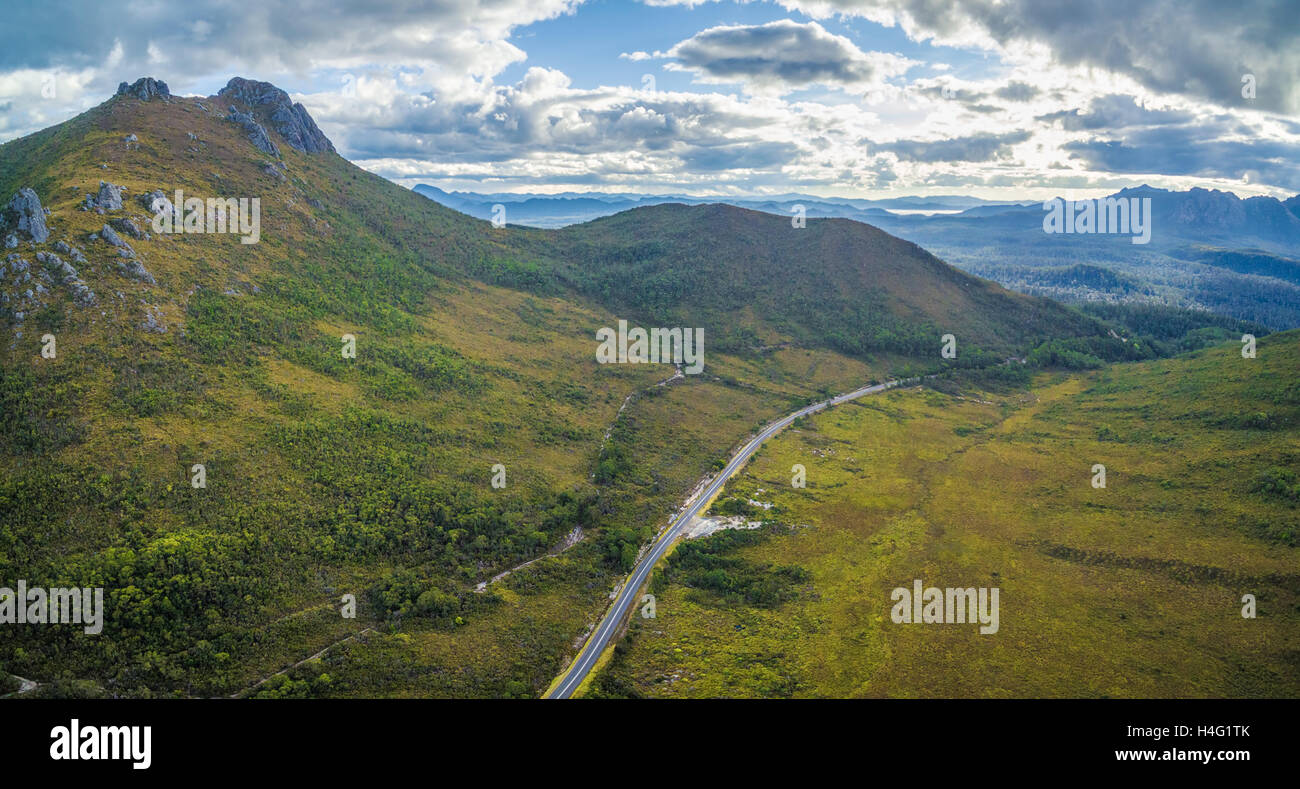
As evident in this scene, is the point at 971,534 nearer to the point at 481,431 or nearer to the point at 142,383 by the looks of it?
the point at 481,431

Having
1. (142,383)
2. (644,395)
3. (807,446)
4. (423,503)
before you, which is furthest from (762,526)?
(142,383)

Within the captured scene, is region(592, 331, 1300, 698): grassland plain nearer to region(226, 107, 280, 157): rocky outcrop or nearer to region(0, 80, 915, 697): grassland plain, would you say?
region(0, 80, 915, 697): grassland plain

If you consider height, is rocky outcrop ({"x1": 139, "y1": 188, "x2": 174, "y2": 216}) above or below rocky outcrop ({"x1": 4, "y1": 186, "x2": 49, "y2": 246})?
above

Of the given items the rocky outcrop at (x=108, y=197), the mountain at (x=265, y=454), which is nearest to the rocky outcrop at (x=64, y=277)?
the mountain at (x=265, y=454)

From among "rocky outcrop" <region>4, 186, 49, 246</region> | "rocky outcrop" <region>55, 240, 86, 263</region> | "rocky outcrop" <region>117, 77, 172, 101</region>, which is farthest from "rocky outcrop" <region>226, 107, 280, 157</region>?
"rocky outcrop" <region>55, 240, 86, 263</region>

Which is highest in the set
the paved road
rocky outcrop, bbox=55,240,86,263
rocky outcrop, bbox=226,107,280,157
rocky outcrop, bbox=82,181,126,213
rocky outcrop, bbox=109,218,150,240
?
rocky outcrop, bbox=226,107,280,157

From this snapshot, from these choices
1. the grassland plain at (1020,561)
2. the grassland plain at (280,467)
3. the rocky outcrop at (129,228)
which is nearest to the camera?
the grassland plain at (280,467)

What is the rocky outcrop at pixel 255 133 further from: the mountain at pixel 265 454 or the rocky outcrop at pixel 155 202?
the rocky outcrop at pixel 155 202
